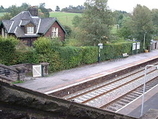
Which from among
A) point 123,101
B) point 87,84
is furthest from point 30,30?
point 123,101

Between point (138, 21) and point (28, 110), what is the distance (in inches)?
1530

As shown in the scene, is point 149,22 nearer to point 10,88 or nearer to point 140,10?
point 140,10

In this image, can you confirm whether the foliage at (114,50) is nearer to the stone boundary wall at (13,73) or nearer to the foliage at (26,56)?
the foliage at (26,56)

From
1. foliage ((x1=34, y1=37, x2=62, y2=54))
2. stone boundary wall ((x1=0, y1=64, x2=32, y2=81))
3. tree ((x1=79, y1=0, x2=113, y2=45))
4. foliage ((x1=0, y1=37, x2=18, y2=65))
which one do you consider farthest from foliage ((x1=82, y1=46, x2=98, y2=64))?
stone boundary wall ((x1=0, y1=64, x2=32, y2=81))

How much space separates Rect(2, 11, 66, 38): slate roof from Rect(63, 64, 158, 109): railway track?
51.4ft

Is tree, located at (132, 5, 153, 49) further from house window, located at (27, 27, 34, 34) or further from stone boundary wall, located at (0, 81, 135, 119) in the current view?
stone boundary wall, located at (0, 81, 135, 119)

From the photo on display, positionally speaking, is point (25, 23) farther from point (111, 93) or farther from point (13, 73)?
point (111, 93)

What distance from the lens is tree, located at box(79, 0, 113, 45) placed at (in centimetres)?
2798

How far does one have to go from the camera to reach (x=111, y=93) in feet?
50.9

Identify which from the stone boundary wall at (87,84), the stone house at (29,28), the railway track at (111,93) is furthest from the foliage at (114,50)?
the railway track at (111,93)

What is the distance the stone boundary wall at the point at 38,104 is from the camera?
1.29 meters

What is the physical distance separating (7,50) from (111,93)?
9.84 meters

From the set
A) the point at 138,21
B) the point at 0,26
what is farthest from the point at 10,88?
the point at 138,21

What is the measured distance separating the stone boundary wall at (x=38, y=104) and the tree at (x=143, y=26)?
37.5 metres
